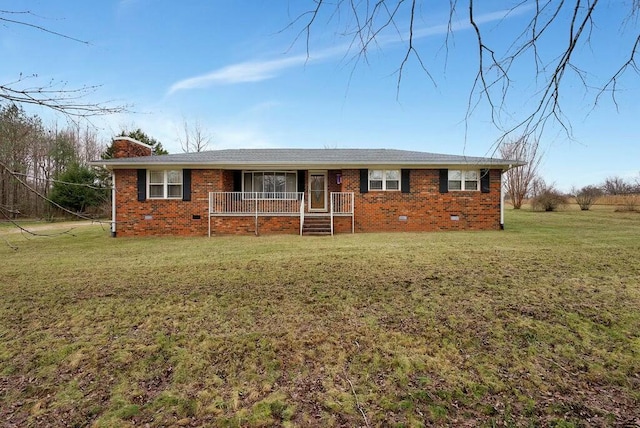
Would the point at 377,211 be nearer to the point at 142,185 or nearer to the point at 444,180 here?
the point at 444,180

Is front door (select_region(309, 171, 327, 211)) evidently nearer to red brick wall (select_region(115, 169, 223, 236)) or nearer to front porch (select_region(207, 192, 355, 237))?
front porch (select_region(207, 192, 355, 237))

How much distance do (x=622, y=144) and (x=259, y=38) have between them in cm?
420

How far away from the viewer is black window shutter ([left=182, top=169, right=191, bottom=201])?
12.9 metres

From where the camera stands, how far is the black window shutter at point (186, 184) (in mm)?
12883

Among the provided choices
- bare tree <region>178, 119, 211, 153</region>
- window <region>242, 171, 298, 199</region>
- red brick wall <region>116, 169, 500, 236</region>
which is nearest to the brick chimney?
red brick wall <region>116, 169, 500, 236</region>

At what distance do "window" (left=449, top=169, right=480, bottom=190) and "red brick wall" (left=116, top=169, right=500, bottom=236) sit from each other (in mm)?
285

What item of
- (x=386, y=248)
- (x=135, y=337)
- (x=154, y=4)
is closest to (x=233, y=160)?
(x=386, y=248)

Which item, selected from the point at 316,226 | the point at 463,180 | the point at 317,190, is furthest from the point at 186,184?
the point at 463,180

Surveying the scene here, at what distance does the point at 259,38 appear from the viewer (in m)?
2.76

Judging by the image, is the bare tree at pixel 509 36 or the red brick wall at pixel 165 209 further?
the red brick wall at pixel 165 209

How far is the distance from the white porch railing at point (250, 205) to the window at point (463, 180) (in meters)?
5.94

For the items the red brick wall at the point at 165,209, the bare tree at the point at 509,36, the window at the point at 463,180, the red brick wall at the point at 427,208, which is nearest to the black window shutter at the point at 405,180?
the red brick wall at the point at 427,208

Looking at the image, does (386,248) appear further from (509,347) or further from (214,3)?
(214,3)

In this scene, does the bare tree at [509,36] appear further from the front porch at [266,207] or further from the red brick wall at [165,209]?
the red brick wall at [165,209]
